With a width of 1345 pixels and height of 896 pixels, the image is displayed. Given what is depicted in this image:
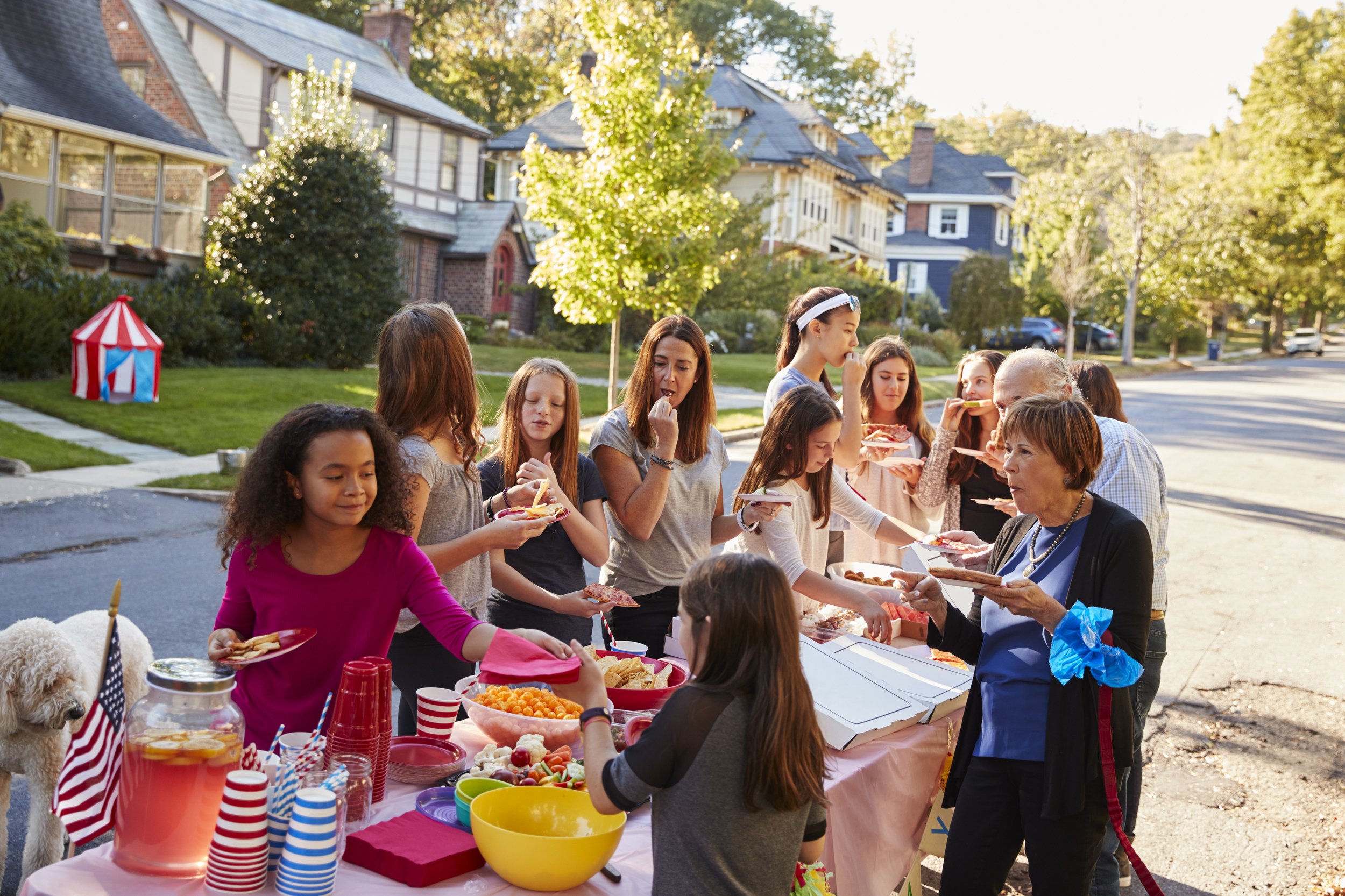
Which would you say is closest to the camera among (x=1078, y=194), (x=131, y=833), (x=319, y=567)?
(x=131, y=833)

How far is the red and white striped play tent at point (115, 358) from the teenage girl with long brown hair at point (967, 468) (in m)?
14.2

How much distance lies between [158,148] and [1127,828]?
77.6ft

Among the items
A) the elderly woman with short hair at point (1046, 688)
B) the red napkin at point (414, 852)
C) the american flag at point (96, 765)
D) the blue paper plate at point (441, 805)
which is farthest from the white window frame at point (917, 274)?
the american flag at point (96, 765)

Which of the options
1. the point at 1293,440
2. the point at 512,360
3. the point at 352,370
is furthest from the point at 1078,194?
the point at 352,370

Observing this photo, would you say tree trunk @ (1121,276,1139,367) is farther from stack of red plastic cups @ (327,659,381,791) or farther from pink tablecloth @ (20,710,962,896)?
stack of red plastic cups @ (327,659,381,791)

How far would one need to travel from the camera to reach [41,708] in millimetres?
3389

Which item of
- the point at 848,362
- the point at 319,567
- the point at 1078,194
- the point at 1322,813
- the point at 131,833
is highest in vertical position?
the point at 1078,194

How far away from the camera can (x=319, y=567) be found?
2.72 meters

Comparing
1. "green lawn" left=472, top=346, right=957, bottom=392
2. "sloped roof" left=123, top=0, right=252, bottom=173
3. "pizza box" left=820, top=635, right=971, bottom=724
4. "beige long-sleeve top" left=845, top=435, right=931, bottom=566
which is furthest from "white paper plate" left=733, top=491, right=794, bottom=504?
"sloped roof" left=123, top=0, right=252, bottom=173

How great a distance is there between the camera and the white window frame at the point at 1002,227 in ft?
195

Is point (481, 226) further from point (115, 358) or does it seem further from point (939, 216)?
→ point (939, 216)

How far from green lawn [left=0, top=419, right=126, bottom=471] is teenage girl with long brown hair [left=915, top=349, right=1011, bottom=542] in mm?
10793

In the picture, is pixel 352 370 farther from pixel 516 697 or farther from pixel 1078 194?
pixel 1078 194

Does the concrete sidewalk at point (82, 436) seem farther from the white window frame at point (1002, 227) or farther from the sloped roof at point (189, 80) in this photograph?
the white window frame at point (1002, 227)
